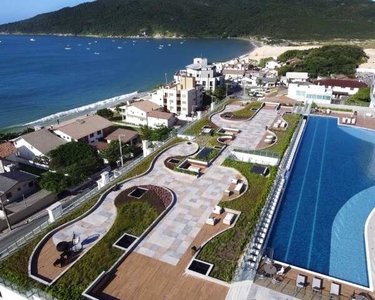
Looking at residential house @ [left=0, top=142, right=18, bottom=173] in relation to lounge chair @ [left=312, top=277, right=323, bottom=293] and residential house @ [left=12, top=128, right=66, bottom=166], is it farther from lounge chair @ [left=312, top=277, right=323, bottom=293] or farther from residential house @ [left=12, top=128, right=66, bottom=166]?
lounge chair @ [left=312, top=277, right=323, bottom=293]

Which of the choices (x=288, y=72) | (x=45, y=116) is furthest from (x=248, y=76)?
(x=45, y=116)

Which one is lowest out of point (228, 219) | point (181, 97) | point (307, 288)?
point (181, 97)

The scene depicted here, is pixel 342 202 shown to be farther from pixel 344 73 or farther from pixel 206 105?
pixel 344 73

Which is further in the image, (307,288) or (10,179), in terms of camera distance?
(10,179)

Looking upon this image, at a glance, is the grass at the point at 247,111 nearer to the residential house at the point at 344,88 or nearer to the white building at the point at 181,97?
the white building at the point at 181,97

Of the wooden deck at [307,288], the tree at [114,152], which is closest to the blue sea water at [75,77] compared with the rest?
the tree at [114,152]

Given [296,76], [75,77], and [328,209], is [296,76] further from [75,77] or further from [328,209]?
[75,77]

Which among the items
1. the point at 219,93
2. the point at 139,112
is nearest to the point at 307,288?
the point at 139,112
